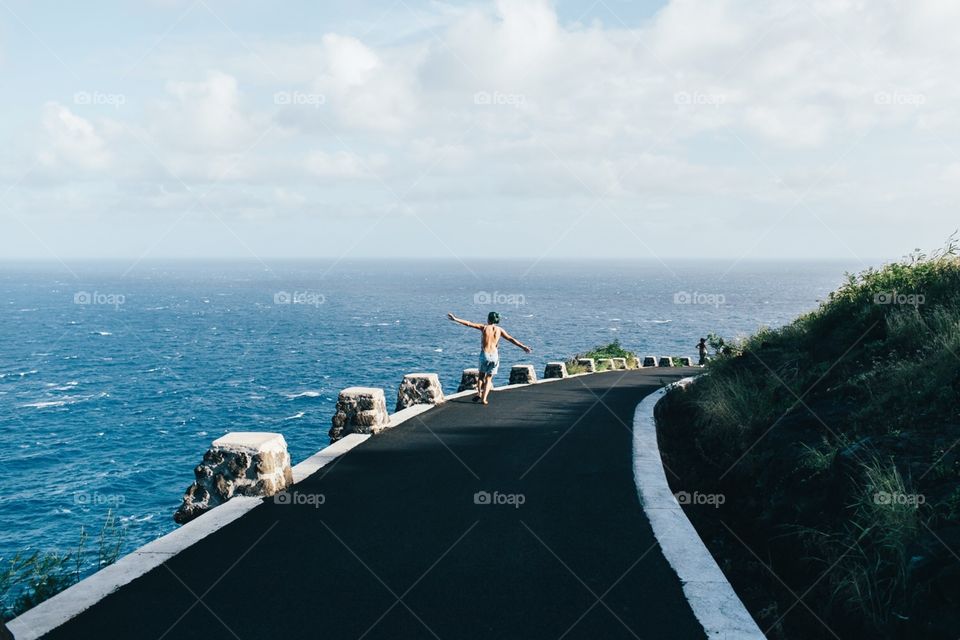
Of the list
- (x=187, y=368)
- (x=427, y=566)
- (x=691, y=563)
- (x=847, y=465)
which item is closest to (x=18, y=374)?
(x=187, y=368)

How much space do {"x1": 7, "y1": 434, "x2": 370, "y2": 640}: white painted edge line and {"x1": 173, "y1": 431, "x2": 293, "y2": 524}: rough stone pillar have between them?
0.50ft

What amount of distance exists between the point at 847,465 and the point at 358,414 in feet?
24.0

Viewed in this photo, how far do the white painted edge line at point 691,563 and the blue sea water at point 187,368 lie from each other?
786 inches

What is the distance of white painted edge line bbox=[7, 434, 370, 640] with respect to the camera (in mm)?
4355

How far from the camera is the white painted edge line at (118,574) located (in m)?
4.36

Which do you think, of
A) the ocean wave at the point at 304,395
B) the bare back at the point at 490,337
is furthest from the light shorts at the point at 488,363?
the ocean wave at the point at 304,395

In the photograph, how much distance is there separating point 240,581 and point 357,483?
2801 millimetres

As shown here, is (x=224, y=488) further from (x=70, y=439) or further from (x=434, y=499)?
(x=70, y=439)

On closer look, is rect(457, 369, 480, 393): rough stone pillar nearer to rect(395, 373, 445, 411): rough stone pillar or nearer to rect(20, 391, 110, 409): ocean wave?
rect(395, 373, 445, 411): rough stone pillar

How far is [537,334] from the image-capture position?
264 feet

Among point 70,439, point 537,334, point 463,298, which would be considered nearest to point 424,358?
point 537,334

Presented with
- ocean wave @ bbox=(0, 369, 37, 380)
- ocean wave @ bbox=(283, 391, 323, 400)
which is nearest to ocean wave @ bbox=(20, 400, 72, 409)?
ocean wave @ bbox=(0, 369, 37, 380)

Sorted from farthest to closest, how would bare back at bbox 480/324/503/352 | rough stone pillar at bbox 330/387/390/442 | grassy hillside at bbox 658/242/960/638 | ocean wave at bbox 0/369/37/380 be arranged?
ocean wave at bbox 0/369/37/380 < bare back at bbox 480/324/503/352 < rough stone pillar at bbox 330/387/390/442 < grassy hillside at bbox 658/242/960/638

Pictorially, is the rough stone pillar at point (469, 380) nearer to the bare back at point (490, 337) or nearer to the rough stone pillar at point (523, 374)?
the rough stone pillar at point (523, 374)
